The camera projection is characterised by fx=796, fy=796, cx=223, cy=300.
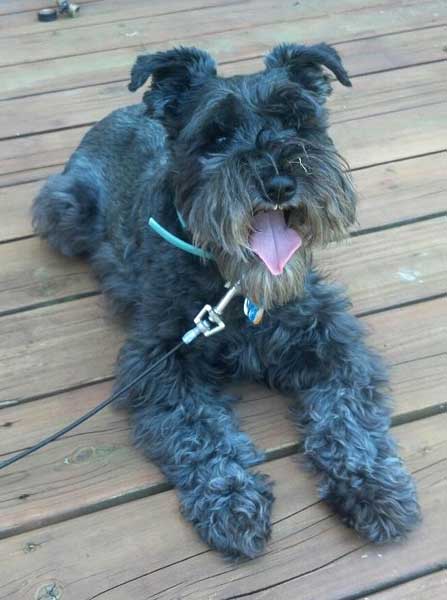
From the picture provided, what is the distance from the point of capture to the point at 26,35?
459 cm

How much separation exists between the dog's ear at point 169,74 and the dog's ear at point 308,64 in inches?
8.0

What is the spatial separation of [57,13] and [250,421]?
3324mm

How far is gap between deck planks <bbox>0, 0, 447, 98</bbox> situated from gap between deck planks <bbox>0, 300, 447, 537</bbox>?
6.49 feet

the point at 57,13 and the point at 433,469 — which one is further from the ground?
the point at 57,13

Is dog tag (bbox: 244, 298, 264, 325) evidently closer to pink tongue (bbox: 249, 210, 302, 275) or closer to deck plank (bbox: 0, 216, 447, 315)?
pink tongue (bbox: 249, 210, 302, 275)

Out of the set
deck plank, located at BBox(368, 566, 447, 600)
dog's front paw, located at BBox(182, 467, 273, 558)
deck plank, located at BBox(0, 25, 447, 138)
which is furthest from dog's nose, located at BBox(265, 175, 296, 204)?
deck plank, located at BBox(0, 25, 447, 138)

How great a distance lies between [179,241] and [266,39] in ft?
8.24

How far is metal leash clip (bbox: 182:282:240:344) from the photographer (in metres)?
2.23

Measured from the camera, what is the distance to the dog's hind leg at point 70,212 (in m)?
3.04

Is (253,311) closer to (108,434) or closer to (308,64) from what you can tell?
(108,434)

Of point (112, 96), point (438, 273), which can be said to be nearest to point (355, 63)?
point (112, 96)

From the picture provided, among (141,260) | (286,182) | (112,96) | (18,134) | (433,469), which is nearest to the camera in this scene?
(286,182)

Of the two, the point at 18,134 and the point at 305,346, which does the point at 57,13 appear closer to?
the point at 18,134

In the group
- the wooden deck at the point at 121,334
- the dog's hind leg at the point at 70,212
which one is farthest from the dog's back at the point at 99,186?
the wooden deck at the point at 121,334
